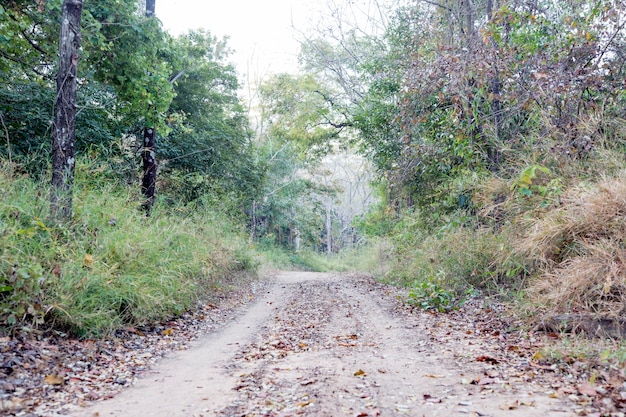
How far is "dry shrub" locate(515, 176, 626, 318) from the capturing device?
5125 mm

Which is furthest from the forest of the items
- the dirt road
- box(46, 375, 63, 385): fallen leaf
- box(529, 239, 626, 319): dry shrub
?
the dirt road

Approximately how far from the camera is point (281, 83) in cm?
2355

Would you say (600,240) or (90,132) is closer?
(600,240)

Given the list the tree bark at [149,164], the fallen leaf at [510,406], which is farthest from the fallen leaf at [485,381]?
the tree bark at [149,164]

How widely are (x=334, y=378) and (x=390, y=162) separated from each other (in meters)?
10.4

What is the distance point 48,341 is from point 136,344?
1.06 meters

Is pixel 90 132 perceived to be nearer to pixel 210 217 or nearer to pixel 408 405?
pixel 210 217

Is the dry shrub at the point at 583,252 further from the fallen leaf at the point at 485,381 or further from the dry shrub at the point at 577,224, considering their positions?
the fallen leaf at the point at 485,381

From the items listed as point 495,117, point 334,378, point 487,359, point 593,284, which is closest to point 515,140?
→ point 495,117

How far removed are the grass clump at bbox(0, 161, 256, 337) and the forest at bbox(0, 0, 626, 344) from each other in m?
0.03

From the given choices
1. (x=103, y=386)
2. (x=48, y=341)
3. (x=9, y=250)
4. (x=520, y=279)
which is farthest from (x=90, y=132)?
(x=520, y=279)

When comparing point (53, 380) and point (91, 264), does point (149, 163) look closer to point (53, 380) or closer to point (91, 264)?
point (91, 264)

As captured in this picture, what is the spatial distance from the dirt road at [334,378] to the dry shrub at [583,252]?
3.88 feet

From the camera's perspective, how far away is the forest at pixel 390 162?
563 cm
